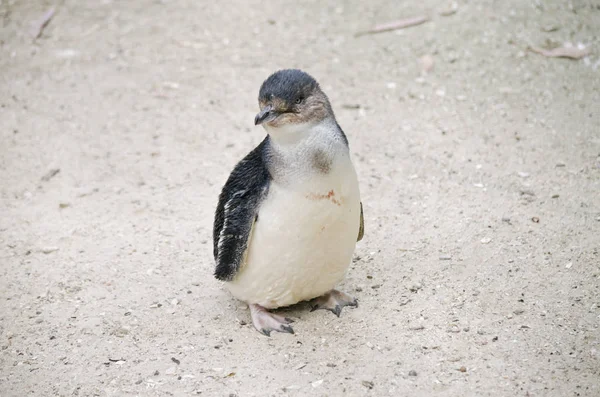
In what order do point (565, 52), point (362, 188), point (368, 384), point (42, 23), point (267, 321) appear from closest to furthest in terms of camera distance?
point (368, 384), point (267, 321), point (362, 188), point (565, 52), point (42, 23)

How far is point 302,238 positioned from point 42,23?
5.85 m

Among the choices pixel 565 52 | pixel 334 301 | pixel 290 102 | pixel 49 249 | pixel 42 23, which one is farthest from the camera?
pixel 42 23

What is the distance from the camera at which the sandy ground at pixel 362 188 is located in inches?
160

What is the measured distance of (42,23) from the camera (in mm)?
8539

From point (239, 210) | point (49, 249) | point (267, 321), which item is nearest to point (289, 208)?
point (239, 210)

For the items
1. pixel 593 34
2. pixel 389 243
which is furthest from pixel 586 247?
pixel 593 34

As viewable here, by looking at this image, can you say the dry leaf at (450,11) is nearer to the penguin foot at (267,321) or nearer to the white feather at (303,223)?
the white feather at (303,223)

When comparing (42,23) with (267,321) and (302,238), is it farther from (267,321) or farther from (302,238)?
(302,238)

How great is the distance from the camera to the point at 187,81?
24.9 ft

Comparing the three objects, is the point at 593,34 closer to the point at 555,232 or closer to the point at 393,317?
the point at 555,232

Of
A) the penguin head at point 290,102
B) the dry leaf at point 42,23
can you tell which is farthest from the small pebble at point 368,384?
the dry leaf at point 42,23

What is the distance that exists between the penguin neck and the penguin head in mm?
34

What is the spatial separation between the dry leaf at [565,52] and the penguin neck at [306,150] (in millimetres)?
4126

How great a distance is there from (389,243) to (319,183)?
1.50 metres
